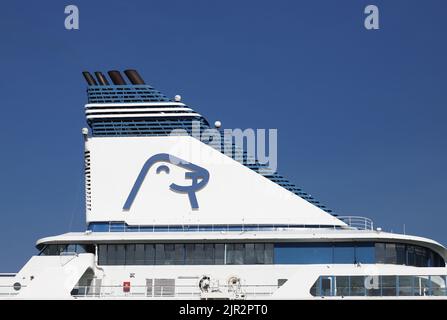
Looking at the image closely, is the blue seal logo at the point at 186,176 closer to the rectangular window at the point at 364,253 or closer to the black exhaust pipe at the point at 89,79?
the black exhaust pipe at the point at 89,79

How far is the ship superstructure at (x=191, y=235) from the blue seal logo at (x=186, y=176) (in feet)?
0.14

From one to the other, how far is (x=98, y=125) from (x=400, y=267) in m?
14.6

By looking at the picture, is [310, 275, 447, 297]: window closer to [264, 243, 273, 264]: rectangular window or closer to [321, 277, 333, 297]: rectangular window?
[321, 277, 333, 297]: rectangular window

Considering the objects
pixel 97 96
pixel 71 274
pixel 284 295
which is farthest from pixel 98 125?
pixel 284 295

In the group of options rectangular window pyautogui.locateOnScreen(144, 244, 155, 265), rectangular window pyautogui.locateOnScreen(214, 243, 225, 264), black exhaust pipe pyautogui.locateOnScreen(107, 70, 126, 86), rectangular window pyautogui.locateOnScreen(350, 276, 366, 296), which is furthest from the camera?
black exhaust pipe pyautogui.locateOnScreen(107, 70, 126, 86)

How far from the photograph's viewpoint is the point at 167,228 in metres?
39.2

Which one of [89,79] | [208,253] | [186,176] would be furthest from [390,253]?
[89,79]

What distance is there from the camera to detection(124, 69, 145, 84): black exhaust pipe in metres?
42.1

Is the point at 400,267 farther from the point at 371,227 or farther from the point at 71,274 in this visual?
the point at 71,274

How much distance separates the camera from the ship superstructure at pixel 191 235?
116 ft

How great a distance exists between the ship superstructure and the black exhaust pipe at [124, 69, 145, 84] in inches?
1.8

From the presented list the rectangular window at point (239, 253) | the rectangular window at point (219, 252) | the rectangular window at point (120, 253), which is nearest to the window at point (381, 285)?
the rectangular window at point (239, 253)

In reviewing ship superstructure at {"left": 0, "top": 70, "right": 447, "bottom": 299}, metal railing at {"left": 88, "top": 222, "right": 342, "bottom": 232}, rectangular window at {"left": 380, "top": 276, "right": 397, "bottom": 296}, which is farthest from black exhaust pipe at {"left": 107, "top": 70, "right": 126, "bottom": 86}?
rectangular window at {"left": 380, "top": 276, "right": 397, "bottom": 296}

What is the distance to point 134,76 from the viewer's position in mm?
42125
